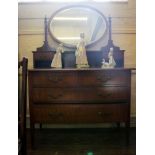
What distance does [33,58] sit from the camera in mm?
3465

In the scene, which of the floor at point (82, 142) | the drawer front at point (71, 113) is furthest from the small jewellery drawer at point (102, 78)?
the floor at point (82, 142)

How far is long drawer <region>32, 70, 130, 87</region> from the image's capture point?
9.06ft

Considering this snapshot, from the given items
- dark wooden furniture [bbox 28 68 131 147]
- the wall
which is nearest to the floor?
dark wooden furniture [bbox 28 68 131 147]

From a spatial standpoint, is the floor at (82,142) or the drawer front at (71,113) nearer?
the floor at (82,142)

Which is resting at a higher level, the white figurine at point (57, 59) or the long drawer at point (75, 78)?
the white figurine at point (57, 59)

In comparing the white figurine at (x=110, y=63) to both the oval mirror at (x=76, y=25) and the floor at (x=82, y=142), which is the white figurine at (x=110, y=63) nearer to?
the oval mirror at (x=76, y=25)

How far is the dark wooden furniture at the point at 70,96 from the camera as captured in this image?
9.07ft

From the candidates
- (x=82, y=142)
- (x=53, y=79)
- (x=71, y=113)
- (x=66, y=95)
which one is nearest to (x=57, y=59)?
(x=53, y=79)

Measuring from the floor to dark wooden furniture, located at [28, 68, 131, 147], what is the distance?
26 cm

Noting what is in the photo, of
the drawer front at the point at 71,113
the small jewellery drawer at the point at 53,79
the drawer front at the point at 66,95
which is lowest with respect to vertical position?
the drawer front at the point at 71,113

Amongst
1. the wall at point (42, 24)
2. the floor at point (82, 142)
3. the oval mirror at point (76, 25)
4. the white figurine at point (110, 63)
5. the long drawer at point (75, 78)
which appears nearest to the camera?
the floor at point (82, 142)
